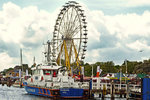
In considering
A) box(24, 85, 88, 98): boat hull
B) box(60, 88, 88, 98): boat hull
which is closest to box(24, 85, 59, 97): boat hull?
box(24, 85, 88, 98): boat hull

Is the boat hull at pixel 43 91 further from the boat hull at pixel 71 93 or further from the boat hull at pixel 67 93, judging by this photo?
the boat hull at pixel 71 93

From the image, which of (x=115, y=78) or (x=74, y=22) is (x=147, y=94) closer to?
(x=74, y=22)

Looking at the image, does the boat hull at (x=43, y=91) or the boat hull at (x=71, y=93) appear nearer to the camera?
the boat hull at (x=71, y=93)

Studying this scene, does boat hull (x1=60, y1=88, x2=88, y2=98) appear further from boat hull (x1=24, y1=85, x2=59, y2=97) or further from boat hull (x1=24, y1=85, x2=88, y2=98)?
boat hull (x1=24, y1=85, x2=59, y2=97)

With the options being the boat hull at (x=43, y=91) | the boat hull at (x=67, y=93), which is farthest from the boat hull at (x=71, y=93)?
the boat hull at (x=43, y=91)

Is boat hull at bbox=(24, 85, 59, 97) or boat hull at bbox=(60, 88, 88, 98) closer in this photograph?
boat hull at bbox=(60, 88, 88, 98)

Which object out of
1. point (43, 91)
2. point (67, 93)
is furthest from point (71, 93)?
point (43, 91)

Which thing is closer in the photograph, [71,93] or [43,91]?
[71,93]

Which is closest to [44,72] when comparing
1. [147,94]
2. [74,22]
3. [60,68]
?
[60,68]

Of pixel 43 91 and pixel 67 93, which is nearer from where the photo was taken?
pixel 67 93

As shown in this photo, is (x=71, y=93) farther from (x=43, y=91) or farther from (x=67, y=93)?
(x=43, y=91)

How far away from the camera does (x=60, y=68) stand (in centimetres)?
7169

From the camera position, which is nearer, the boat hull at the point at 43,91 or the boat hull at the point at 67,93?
the boat hull at the point at 67,93

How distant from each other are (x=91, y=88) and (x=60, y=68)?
10.1 m
